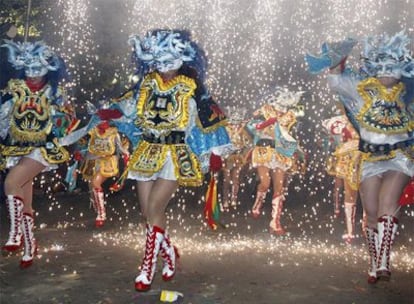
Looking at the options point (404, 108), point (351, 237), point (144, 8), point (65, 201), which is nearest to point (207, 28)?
point (144, 8)

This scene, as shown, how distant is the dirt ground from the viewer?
4621 mm

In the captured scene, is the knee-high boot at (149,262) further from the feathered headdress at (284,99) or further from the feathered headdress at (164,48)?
the feathered headdress at (284,99)

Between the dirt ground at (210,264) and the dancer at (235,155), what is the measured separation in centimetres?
198

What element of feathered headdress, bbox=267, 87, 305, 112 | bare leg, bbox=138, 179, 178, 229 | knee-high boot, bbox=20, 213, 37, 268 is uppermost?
feathered headdress, bbox=267, 87, 305, 112

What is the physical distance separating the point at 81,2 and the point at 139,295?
17261 mm

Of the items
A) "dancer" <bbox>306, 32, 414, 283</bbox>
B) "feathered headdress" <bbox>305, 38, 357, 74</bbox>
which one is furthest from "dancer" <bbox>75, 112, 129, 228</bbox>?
"dancer" <bbox>306, 32, 414, 283</bbox>

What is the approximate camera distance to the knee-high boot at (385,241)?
5.15m

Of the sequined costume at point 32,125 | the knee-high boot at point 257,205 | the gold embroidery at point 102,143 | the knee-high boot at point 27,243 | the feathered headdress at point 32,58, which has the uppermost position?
the feathered headdress at point 32,58

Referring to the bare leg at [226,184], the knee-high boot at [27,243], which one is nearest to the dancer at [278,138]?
Answer: the bare leg at [226,184]

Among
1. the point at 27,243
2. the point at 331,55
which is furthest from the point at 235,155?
the point at 27,243

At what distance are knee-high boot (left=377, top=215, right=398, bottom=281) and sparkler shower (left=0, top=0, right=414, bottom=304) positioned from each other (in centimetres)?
87

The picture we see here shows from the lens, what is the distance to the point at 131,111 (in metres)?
5.21

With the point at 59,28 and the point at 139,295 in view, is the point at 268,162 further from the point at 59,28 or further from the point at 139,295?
Answer: the point at 59,28

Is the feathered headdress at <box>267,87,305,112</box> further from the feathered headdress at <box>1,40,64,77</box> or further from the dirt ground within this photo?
the feathered headdress at <box>1,40,64,77</box>
